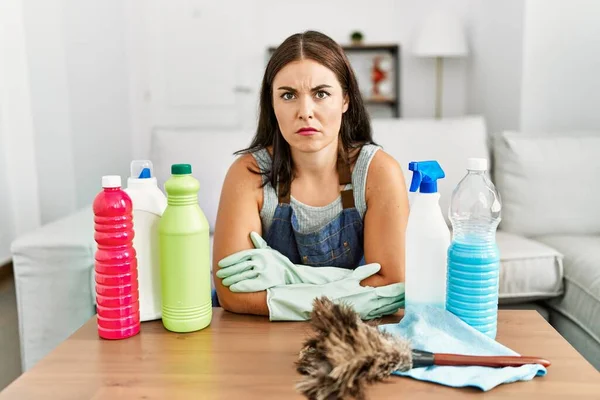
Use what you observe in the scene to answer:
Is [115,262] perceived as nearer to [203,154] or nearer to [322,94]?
[322,94]

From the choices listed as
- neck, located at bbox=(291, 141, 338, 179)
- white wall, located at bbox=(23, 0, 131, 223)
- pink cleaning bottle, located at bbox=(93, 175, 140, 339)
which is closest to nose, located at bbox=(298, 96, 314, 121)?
neck, located at bbox=(291, 141, 338, 179)

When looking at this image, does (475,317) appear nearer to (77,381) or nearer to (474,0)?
(77,381)

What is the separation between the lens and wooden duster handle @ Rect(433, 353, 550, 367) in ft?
2.45

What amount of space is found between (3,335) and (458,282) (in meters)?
1.93

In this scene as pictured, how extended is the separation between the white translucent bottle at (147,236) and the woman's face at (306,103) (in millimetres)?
288

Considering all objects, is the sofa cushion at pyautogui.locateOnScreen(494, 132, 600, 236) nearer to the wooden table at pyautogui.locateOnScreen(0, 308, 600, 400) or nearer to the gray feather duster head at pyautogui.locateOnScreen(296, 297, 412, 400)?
the wooden table at pyautogui.locateOnScreen(0, 308, 600, 400)

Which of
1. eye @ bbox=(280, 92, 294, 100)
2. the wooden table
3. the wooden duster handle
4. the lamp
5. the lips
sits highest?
the lamp

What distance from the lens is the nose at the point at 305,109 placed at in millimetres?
1045

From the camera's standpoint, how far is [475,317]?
0.84m

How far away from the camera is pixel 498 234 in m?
2.02

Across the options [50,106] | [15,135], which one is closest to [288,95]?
[15,135]

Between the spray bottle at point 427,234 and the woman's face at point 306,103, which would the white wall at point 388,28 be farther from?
the spray bottle at point 427,234

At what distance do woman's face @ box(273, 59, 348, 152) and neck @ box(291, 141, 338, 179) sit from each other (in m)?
0.08

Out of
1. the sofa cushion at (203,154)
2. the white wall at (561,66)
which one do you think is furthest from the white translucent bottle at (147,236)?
the white wall at (561,66)
